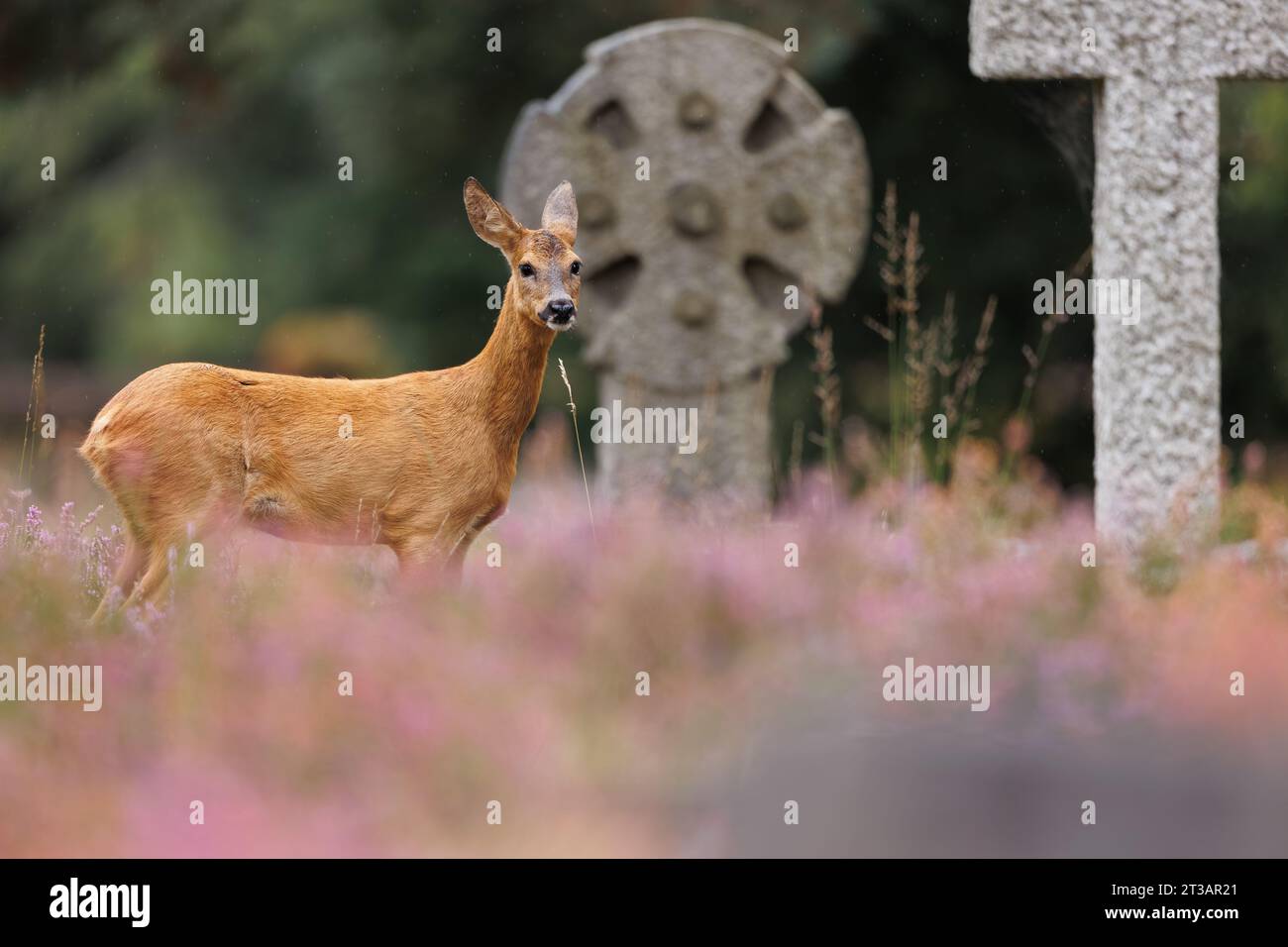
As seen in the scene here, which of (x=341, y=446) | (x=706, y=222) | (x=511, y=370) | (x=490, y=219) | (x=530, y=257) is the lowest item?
(x=341, y=446)

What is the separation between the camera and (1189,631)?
4504 millimetres

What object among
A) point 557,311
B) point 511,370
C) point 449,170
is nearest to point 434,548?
point 511,370

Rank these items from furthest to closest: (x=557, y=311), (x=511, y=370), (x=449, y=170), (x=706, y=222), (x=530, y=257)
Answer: (x=449, y=170)
(x=706, y=222)
(x=511, y=370)
(x=530, y=257)
(x=557, y=311)

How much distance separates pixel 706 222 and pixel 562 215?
3231 millimetres

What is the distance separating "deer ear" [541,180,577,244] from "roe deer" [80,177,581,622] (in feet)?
0.04

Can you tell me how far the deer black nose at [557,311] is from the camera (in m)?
4.26

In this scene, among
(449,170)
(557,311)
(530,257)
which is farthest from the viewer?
(449,170)

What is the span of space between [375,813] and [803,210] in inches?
194

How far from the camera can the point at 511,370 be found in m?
4.55

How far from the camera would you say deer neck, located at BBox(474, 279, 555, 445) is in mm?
4523

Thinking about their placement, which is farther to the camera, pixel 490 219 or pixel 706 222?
pixel 706 222

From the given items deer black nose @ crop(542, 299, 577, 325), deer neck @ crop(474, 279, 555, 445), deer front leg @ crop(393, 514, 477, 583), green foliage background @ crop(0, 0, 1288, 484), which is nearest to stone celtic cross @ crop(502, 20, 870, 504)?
green foliage background @ crop(0, 0, 1288, 484)

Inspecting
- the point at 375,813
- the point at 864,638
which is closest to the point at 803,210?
the point at 864,638

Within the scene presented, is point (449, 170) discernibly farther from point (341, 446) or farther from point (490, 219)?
point (341, 446)
